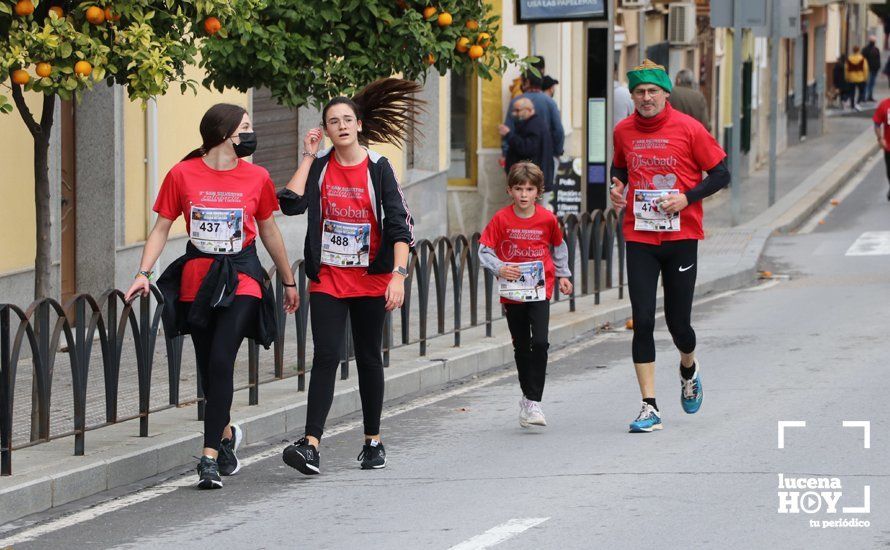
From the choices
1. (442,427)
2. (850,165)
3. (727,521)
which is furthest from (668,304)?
(850,165)

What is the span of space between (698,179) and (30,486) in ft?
12.3

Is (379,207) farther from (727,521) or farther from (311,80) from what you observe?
(311,80)

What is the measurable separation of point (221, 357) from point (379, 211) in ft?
3.19

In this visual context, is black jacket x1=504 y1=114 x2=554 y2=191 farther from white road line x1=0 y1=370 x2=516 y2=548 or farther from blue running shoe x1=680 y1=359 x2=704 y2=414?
blue running shoe x1=680 y1=359 x2=704 y2=414

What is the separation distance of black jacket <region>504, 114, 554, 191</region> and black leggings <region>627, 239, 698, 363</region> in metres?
9.88

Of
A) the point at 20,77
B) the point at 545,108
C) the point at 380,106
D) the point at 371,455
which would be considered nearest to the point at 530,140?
the point at 545,108

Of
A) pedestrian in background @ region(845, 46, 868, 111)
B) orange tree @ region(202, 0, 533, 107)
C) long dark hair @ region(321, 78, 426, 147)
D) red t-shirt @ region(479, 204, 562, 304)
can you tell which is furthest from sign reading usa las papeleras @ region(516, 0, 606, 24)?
pedestrian in background @ region(845, 46, 868, 111)

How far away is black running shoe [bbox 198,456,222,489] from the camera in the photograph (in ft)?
26.6

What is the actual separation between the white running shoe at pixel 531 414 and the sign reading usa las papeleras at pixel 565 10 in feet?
21.2

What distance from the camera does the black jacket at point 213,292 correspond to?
8102 millimetres

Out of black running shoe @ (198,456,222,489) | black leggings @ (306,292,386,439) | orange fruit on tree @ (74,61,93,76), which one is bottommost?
black running shoe @ (198,456,222,489)

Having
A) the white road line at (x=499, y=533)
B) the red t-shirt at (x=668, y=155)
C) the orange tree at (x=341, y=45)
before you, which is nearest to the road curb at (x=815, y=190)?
the orange tree at (x=341, y=45)

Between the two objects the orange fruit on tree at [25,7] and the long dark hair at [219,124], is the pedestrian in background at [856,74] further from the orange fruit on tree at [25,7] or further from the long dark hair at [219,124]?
the orange fruit on tree at [25,7]

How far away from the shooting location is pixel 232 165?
8.25 meters
